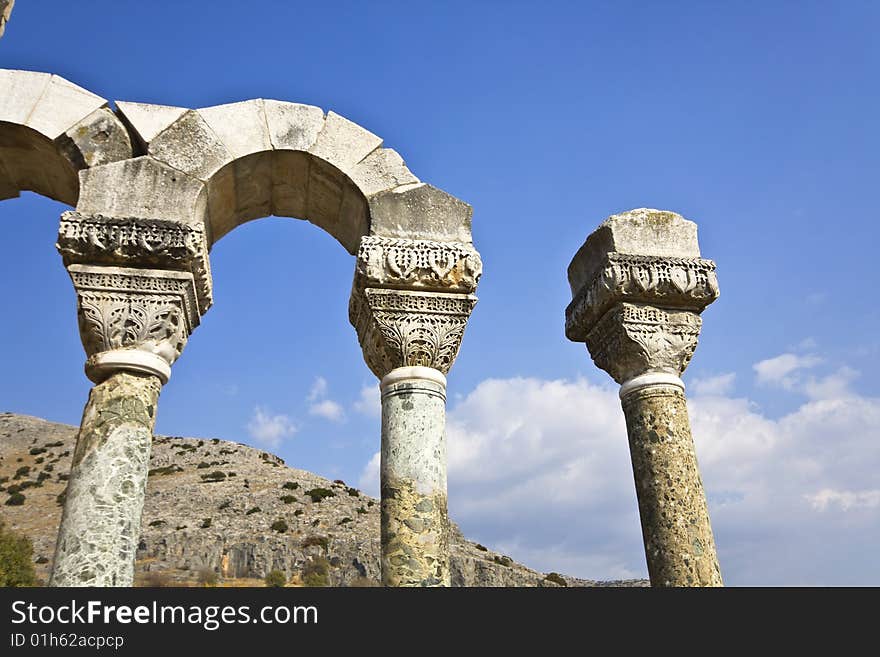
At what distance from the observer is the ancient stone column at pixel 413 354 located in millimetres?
5574

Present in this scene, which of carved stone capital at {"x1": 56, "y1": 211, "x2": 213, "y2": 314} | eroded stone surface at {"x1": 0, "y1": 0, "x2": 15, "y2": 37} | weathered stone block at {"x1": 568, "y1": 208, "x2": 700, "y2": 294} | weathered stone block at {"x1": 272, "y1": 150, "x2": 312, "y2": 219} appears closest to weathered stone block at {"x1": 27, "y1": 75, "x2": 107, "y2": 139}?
carved stone capital at {"x1": 56, "y1": 211, "x2": 213, "y2": 314}

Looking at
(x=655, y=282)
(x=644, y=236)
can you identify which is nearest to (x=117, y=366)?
(x=655, y=282)

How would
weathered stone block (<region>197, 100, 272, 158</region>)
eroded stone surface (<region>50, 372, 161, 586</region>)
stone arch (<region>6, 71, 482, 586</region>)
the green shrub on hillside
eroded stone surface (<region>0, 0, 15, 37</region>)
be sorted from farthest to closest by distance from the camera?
1. the green shrub on hillside
2. weathered stone block (<region>197, 100, 272, 158</region>)
3. stone arch (<region>6, 71, 482, 586</region>)
4. eroded stone surface (<region>50, 372, 161, 586</region>)
5. eroded stone surface (<region>0, 0, 15, 37</region>)

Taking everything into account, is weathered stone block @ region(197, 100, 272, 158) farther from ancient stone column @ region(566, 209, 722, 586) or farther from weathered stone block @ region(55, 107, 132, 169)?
ancient stone column @ region(566, 209, 722, 586)

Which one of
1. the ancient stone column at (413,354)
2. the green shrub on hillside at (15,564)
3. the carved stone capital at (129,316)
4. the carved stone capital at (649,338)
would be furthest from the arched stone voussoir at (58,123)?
the green shrub on hillside at (15,564)

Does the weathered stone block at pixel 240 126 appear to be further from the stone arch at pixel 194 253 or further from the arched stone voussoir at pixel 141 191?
the arched stone voussoir at pixel 141 191

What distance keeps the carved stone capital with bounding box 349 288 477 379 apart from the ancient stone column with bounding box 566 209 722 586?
6.28ft

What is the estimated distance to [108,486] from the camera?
16.6ft

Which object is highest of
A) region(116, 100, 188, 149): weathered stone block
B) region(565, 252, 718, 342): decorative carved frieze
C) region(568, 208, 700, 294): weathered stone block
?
region(116, 100, 188, 149): weathered stone block

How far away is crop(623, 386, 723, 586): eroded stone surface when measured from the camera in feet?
21.2

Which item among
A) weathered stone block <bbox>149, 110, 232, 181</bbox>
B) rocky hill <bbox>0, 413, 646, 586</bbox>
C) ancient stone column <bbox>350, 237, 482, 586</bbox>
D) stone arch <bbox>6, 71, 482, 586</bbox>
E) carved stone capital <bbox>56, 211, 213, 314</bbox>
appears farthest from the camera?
rocky hill <bbox>0, 413, 646, 586</bbox>

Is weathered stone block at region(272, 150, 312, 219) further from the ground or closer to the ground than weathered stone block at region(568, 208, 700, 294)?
further from the ground
